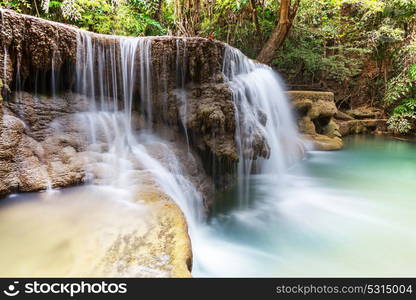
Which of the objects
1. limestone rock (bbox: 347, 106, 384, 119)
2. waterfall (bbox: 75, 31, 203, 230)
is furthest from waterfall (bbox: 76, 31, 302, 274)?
limestone rock (bbox: 347, 106, 384, 119)

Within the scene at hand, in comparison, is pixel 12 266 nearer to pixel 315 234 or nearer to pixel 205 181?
pixel 205 181

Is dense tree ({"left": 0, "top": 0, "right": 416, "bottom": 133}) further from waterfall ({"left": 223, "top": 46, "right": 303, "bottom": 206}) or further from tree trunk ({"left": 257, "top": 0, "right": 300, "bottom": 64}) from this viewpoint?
waterfall ({"left": 223, "top": 46, "right": 303, "bottom": 206})

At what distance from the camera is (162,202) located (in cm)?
293

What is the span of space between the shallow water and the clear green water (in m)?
0.01

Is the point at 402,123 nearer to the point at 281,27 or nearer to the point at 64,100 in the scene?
the point at 281,27

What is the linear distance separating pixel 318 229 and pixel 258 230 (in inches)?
35.9

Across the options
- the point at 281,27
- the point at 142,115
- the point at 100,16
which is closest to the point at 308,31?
the point at 281,27

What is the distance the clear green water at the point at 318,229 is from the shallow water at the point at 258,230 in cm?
1

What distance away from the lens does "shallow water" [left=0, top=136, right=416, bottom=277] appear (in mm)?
2148

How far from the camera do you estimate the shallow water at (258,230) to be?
84.6 inches

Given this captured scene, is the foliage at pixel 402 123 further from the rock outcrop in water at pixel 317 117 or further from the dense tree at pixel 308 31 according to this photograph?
the rock outcrop in water at pixel 317 117

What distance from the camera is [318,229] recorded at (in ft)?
13.4

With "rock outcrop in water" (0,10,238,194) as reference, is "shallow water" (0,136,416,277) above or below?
below

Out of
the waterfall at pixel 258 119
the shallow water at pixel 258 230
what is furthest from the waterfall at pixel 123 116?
the waterfall at pixel 258 119
